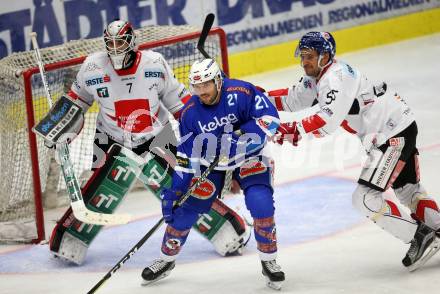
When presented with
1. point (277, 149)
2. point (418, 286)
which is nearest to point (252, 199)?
point (418, 286)

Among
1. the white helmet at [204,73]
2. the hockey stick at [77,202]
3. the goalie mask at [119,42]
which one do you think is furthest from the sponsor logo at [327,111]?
the goalie mask at [119,42]

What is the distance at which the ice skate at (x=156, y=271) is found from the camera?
5.17 m

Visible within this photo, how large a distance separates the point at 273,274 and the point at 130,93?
1.39 meters

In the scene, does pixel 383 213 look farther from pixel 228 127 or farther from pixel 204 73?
pixel 204 73

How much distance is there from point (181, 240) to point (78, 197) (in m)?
0.68

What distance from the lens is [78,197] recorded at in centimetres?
550

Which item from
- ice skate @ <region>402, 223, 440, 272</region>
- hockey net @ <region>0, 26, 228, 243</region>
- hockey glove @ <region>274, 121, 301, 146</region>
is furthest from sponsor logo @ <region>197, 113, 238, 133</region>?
hockey net @ <region>0, 26, 228, 243</region>

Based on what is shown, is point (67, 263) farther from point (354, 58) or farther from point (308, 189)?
point (354, 58)

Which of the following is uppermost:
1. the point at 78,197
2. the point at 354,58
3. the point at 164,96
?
the point at 164,96

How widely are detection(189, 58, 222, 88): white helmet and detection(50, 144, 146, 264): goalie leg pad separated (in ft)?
3.32

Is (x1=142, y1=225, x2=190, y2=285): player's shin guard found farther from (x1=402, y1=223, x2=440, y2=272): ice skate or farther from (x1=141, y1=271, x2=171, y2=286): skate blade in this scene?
(x1=402, y1=223, x2=440, y2=272): ice skate

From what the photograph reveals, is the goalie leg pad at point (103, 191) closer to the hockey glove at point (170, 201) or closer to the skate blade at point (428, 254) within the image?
the hockey glove at point (170, 201)

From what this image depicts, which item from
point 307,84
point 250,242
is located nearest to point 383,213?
point 307,84

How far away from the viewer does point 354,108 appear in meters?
4.99
